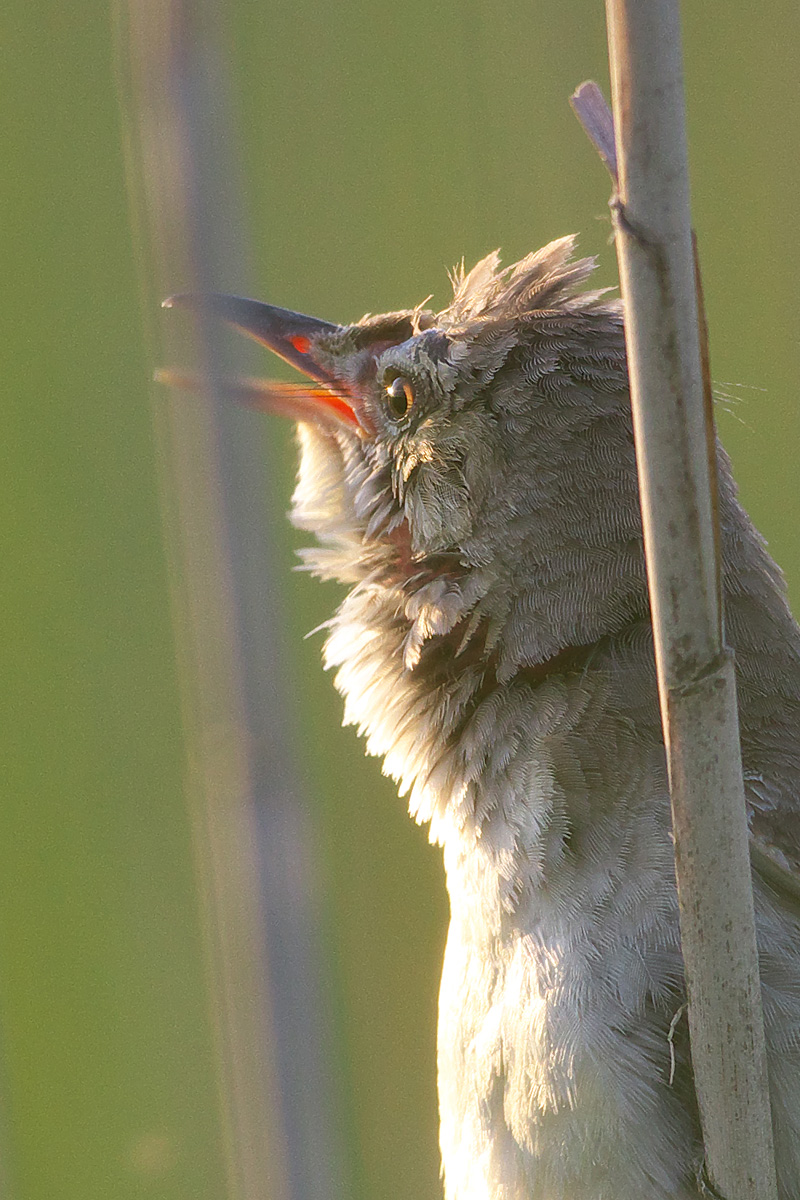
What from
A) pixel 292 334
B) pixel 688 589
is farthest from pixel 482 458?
pixel 688 589

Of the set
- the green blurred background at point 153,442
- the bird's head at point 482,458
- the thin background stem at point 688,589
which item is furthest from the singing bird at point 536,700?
the green blurred background at point 153,442

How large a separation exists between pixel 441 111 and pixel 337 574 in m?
1.53

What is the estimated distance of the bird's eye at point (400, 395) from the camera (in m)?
1.62

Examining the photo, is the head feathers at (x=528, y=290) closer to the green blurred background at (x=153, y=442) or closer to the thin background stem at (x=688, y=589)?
the thin background stem at (x=688, y=589)

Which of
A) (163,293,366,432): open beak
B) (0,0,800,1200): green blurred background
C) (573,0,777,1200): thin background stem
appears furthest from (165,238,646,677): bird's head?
(0,0,800,1200): green blurred background

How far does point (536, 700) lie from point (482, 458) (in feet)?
1.01

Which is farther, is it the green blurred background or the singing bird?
the green blurred background

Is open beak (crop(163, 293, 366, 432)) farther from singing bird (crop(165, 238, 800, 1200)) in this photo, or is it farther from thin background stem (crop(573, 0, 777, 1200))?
thin background stem (crop(573, 0, 777, 1200))

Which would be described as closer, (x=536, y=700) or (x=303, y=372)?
(x=536, y=700)

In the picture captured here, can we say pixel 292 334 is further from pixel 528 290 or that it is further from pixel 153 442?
pixel 153 442

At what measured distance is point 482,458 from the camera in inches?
59.1

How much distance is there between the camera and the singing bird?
119cm

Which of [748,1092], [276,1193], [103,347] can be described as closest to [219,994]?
[276,1193]

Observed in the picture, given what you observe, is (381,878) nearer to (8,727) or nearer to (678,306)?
(8,727)
